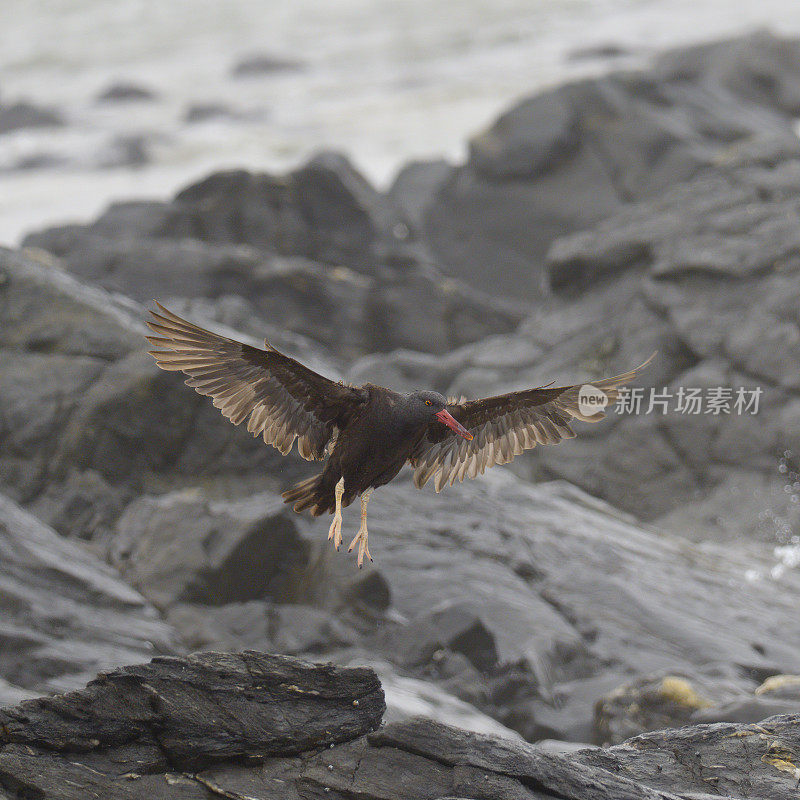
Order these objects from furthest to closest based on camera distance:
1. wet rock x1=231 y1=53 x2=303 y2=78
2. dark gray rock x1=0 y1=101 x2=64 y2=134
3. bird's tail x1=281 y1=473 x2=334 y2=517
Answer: wet rock x1=231 y1=53 x2=303 y2=78 < dark gray rock x1=0 y1=101 x2=64 y2=134 < bird's tail x1=281 y1=473 x2=334 y2=517

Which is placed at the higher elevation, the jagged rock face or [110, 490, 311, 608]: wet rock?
the jagged rock face

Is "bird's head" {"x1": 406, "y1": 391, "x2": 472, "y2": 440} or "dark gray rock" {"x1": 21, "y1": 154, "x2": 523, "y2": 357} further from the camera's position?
"dark gray rock" {"x1": 21, "y1": 154, "x2": 523, "y2": 357}

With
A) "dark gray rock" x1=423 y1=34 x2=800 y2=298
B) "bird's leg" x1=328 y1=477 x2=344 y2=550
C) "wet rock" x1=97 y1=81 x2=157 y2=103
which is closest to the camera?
"bird's leg" x1=328 y1=477 x2=344 y2=550

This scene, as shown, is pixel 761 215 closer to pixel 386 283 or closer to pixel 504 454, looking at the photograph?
pixel 386 283

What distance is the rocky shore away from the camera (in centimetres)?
484

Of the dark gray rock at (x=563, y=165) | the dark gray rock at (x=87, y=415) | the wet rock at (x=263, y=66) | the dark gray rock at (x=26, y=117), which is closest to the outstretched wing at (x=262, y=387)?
the dark gray rock at (x=87, y=415)

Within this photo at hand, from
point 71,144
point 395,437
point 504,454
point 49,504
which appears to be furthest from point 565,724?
point 71,144

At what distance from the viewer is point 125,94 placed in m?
47.8

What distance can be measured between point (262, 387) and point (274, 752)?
91.8 inches

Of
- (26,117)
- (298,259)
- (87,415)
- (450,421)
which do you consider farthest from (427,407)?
(26,117)

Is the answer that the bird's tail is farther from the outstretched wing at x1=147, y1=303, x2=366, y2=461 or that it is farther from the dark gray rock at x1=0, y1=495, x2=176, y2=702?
the dark gray rock at x1=0, y1=495, x2=176, y2=702

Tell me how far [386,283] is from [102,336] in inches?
370

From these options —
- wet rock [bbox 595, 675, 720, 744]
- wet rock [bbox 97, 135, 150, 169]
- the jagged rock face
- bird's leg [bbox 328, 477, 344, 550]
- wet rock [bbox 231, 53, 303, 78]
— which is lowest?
wet rock [bbox 595, 675, 720, 744]

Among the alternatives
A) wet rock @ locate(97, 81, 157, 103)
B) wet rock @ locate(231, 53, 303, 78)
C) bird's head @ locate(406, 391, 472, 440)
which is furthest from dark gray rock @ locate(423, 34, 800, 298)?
wet rock @ locate(231, 53, 303, 78)
